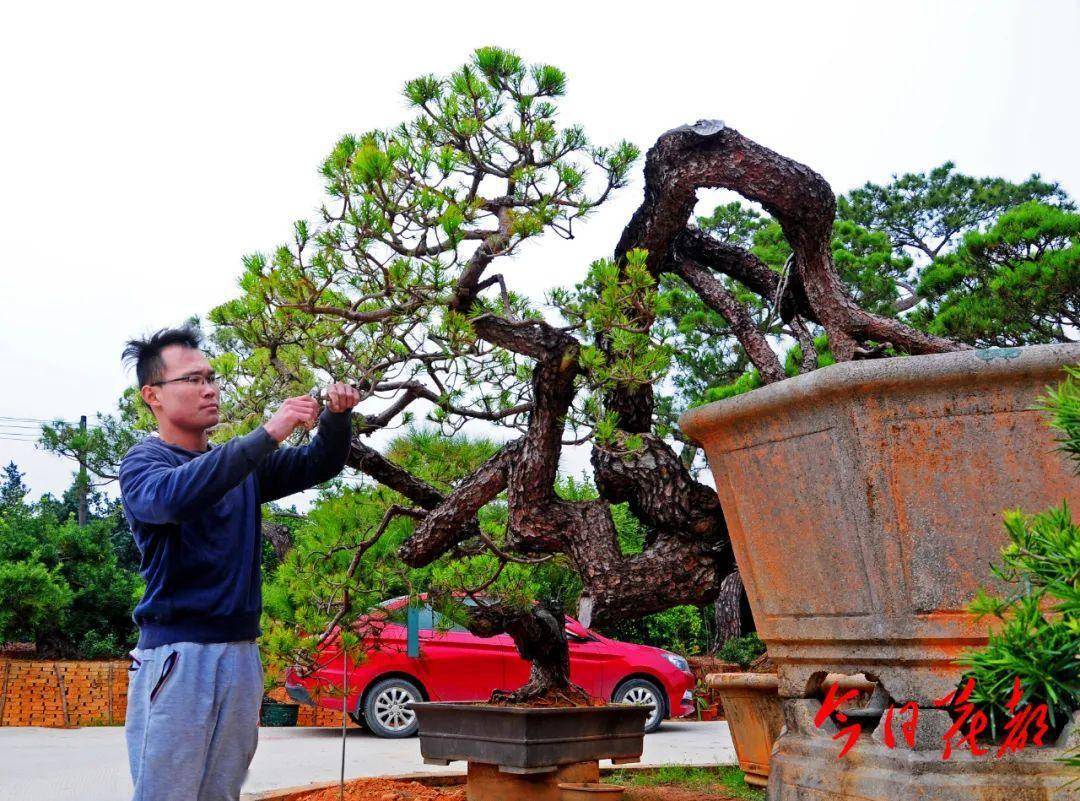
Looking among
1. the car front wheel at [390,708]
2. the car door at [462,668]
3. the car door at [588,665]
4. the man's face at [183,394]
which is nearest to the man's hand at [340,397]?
the man's face at [183,394]

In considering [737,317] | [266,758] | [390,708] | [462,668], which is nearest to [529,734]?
[737,317]

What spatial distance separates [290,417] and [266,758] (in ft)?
16.5

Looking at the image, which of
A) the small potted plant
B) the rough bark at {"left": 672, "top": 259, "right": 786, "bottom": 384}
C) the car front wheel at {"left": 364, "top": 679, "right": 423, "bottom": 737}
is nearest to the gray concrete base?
the rough bark at {"left": 672, "top": 259, "right": 786, "bottom": 384}

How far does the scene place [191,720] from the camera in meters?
1.51

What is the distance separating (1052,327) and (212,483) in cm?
617

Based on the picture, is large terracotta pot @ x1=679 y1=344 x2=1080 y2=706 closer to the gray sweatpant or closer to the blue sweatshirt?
the blue sweatshirt

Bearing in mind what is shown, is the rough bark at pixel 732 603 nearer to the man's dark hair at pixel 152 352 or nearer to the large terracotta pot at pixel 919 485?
the large terracotta pot at pixel 919 485

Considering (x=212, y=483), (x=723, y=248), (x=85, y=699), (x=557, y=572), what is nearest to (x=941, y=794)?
(x=212, y=483)

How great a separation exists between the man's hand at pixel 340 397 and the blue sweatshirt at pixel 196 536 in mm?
20

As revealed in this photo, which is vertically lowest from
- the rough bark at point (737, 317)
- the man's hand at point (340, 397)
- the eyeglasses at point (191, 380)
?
the man's hand at point (340, 397)

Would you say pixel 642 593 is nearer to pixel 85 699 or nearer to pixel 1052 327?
pixel 1052 327

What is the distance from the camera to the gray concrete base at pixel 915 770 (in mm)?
1565

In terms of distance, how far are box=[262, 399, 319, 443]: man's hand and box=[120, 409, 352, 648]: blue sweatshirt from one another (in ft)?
0.05

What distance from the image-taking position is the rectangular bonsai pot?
321 centimetres
